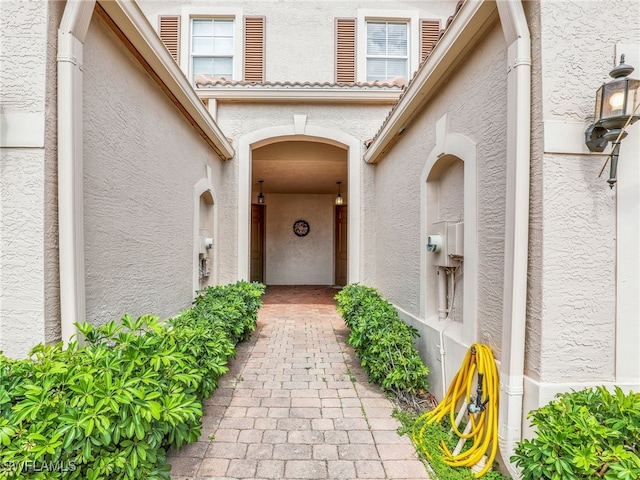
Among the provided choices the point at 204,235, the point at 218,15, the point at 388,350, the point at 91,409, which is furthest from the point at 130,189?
the point at 218,15

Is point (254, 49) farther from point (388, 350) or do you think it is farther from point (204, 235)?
point (388, 350)

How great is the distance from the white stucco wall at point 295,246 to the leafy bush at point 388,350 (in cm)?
755

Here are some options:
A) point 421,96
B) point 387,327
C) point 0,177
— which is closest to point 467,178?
point 421,96

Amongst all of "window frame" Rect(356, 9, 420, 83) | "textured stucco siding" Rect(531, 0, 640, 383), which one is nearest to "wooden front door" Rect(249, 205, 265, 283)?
"window frame" Rect(356, 9, 420, 83)

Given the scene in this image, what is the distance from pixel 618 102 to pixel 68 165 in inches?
131

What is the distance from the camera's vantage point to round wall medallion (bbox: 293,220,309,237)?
11.6 m

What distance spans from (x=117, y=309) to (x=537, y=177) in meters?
3.28

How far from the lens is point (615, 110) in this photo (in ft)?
5.90

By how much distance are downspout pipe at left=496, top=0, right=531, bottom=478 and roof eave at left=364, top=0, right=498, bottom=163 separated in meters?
0.28

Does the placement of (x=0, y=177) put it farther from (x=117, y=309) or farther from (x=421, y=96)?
(x=421, y=96)

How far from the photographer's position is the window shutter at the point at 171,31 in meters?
7.12

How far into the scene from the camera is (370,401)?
320cm

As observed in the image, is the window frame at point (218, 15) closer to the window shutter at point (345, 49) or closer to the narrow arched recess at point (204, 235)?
the window shutter at point (345, 49)

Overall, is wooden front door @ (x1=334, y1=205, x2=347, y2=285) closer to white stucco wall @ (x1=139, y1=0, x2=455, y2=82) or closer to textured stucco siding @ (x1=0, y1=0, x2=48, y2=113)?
white stucco wall @ (x1=139, y1=0, x2=455, y2=82)
